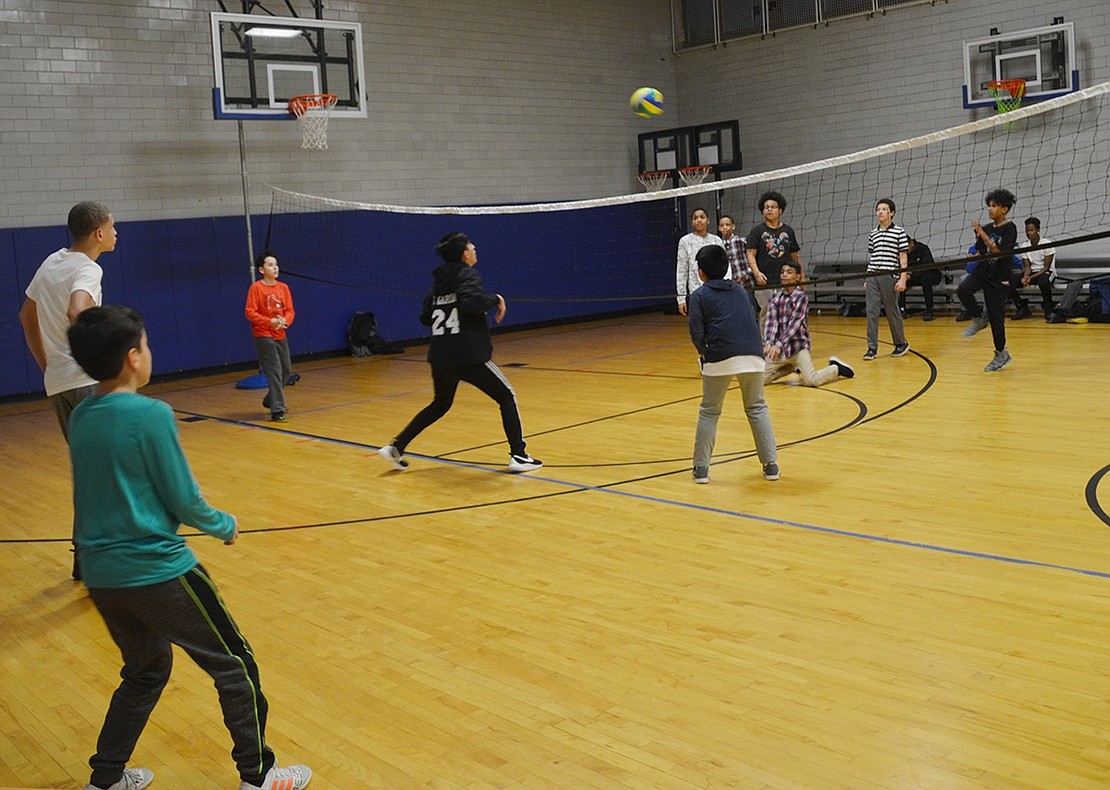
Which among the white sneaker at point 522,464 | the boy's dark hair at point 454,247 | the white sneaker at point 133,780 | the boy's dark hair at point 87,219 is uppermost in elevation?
the boy's dark hair at point 87,219

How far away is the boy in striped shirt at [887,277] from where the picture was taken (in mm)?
11719

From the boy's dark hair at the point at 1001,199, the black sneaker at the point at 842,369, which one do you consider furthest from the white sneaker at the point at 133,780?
the boy's dark hair at the point at 1001,199

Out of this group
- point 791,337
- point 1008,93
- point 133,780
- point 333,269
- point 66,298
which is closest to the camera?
point 133,780

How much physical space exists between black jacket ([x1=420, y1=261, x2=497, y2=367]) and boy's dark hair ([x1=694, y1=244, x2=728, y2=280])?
147 cm

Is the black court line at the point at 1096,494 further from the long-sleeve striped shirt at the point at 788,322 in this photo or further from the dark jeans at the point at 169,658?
the dark jeans at the point at 169,658

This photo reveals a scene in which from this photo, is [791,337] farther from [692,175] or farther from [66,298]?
[692,175]

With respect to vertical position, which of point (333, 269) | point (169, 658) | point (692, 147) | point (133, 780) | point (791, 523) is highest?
point (692, 147)

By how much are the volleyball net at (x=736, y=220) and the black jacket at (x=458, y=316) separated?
249 inches

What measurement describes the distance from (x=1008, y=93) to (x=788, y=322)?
7.24 meters

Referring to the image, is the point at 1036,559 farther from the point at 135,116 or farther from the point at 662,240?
the point at 662,240

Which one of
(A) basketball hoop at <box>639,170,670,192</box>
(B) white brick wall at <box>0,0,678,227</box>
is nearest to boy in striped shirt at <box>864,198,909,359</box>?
(A) basketball hoop at <box>639,170,670,192</box>

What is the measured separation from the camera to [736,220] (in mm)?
19766

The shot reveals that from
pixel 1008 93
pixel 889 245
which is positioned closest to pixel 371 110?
pixel 889 245

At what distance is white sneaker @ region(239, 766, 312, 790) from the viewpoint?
330cm
